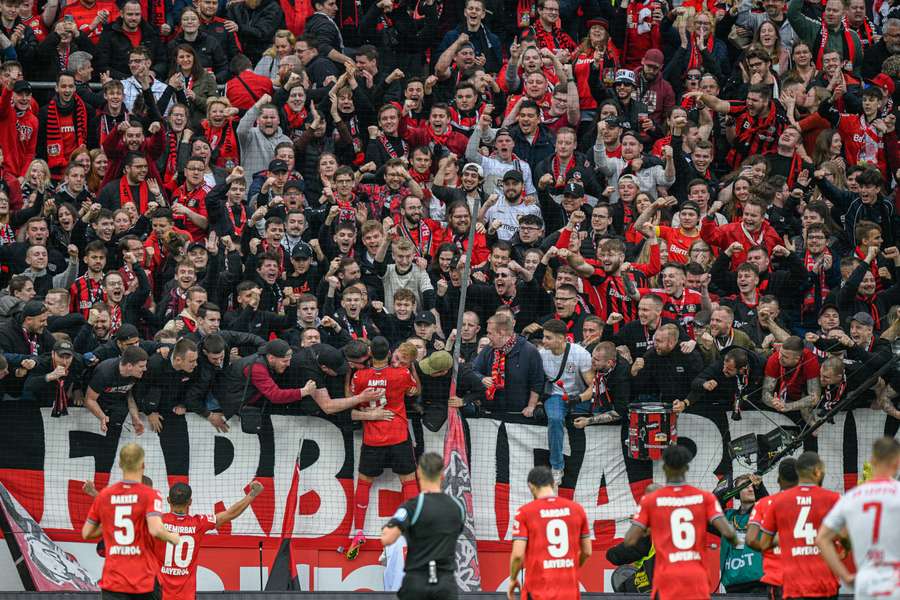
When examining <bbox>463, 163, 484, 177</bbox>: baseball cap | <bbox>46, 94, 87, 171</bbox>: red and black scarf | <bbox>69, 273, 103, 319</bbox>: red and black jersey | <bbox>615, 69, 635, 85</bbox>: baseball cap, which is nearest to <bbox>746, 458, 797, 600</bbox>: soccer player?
<bbox>463, 163, 484, 177</bbox>: baseball cap

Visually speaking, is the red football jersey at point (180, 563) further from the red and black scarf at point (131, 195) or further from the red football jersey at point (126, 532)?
the red and black scarf at point (131, 195)

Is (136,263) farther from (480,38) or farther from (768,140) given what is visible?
(768,140)

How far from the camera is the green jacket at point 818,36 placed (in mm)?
18719

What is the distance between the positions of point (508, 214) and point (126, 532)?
21.7ft

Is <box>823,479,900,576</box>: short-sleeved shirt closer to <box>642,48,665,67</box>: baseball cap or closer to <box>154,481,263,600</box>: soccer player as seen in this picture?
<box>154,481,263,600</box>: soccer player

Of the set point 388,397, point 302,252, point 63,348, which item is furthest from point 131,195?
point 388,397

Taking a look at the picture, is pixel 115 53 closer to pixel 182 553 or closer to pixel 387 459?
pixel 387 459

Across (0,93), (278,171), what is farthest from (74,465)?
(0,93)

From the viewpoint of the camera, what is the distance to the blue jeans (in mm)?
13609

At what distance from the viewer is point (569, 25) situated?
19.1m

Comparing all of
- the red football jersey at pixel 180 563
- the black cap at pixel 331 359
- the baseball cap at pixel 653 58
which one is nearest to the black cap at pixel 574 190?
the baseball cap at pixel 653 58

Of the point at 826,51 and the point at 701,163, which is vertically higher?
the point at 826,51

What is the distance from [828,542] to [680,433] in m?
4.28

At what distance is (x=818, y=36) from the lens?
18.8 metres
